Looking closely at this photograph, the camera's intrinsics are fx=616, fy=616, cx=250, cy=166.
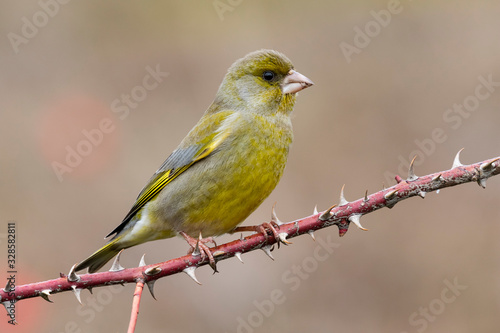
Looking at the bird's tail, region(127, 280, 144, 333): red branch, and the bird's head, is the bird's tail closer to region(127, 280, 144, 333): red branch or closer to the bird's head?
the bird's head

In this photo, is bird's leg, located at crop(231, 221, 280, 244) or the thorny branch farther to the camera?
bird's leg, located at crop(231, 221, 280, 244)

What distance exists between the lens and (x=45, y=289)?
9.02ft

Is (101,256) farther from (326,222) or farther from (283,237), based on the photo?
(326,222)

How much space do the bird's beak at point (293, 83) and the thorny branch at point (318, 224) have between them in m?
1.75

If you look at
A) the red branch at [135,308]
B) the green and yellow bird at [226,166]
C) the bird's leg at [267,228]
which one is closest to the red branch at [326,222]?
the red branch at [135,308]

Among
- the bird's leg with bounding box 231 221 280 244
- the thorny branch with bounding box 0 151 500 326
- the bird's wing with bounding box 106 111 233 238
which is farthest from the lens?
the bird's wing with bounding box 106 111 233 238

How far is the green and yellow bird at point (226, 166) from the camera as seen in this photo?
14.5 feet

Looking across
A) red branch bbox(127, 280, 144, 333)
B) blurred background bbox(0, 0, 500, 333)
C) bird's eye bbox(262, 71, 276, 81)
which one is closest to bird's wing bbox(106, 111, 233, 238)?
bird's eye bbox(262, 71, 276, 81)

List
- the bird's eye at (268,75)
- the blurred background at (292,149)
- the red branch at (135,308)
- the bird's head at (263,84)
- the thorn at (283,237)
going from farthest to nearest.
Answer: the blurred background at (292,149), the bird's eye at (268,75), the bird's head at (263,84), the thorn at (283,237), the red branch at (135,308)

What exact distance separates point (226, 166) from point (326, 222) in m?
1.57

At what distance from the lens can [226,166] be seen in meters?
4.47

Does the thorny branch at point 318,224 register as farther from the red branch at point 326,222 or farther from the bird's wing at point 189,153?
the bird's wing at point 189,153

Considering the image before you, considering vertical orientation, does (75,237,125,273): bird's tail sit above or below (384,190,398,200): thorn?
below

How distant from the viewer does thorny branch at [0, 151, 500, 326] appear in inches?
107
